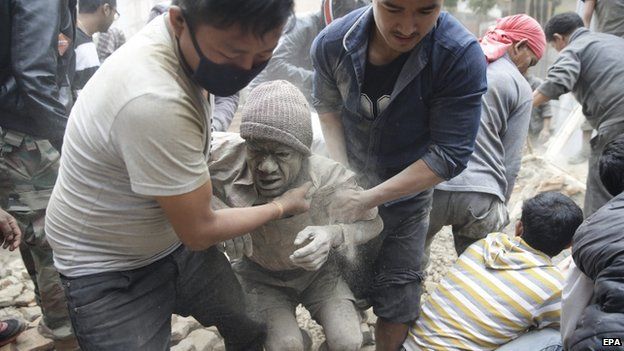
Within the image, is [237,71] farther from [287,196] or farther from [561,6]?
[561,6]

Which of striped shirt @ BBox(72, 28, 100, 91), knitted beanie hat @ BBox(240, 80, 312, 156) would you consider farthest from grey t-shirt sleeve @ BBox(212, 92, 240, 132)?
knitted beanie hat @ BBox(240, 80, 312, 156)

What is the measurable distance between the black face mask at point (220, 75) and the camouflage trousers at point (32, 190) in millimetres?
1811

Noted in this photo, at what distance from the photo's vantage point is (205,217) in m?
1.79

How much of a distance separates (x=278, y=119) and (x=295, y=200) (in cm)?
40

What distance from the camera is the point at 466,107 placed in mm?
2447

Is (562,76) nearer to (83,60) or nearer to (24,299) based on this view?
(83,60)

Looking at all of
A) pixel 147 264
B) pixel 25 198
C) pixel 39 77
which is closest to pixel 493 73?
pixel 147 264

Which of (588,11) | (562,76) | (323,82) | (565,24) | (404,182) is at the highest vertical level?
(323,82)

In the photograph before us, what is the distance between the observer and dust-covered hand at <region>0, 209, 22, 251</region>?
8.44ft

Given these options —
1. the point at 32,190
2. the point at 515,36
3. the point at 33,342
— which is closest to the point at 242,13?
the point at 32,190

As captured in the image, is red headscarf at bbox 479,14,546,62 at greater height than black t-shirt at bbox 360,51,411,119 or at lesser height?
lesser

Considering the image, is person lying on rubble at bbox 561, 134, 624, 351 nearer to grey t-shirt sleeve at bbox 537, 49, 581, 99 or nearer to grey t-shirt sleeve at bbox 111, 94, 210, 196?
grey t-shirt sleeve at bbox 111, 94, 210, 196

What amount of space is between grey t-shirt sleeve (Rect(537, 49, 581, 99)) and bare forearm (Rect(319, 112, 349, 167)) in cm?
271

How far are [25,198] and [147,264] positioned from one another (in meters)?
1.35
